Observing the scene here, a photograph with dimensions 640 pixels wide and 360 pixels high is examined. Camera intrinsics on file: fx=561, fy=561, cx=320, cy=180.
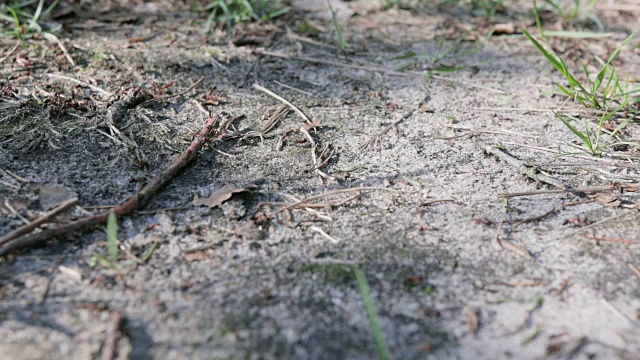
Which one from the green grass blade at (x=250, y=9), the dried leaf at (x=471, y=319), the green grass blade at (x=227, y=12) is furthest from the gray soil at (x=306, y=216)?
the green grass blade at (x=250, y=9)

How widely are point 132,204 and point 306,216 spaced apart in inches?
19.2

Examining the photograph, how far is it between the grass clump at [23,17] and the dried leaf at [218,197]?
1478mm

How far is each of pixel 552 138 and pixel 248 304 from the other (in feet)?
4.41

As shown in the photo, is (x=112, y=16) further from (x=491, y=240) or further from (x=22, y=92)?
(x=491, y=240)

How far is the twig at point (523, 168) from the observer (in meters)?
1.76

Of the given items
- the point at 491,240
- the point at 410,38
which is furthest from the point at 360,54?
the point at 491,240

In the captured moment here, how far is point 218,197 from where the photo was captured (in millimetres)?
1648

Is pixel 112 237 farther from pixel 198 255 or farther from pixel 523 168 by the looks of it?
pixel 523 168

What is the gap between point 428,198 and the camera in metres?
1.71

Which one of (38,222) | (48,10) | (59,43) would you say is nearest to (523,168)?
(38,222)

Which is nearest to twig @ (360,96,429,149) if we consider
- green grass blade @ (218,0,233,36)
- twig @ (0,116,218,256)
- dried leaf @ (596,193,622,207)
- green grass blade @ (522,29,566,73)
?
green grass blade @ (522,29,566,73)

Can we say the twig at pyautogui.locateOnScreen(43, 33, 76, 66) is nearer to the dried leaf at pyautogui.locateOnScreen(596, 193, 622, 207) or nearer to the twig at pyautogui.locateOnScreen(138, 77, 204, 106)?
the twig at pyautogui.locateOnScreen(138, 77, 204, 106)

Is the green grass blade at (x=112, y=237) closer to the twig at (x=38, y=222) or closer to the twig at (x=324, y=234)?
the twig at (x=38, y=222)

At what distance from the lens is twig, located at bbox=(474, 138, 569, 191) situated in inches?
69.1
